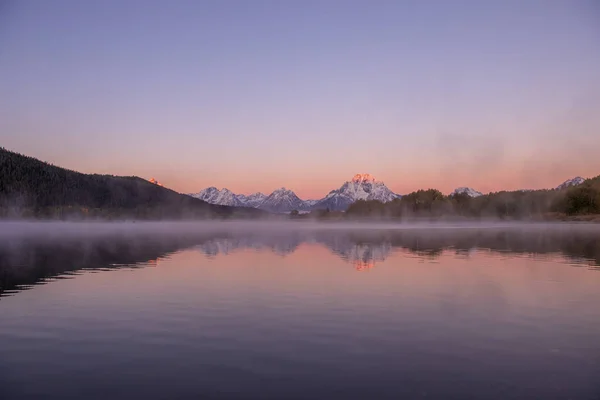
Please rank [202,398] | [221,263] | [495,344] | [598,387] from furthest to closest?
[221,263] < [495,344] < [598,387] < [202,398]

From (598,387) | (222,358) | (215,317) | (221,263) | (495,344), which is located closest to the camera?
(598,387)

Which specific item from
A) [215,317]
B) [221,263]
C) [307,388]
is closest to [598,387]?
[307,388]

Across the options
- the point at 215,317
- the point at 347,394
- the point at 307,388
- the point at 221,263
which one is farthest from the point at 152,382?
the point at 221,263

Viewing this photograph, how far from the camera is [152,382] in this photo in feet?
50.9

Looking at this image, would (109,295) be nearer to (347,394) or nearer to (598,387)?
(347,394)

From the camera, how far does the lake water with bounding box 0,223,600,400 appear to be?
15297 millimetres

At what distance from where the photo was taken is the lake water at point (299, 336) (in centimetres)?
1530

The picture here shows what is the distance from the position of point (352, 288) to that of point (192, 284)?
38.8 ft

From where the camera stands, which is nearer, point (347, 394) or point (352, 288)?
point (347, 394)

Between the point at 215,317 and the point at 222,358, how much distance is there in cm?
725

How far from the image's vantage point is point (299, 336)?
69.5 ft

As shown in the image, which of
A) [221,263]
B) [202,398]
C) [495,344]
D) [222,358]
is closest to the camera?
[202,398]

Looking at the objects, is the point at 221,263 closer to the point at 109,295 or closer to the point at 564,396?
the point at 109,295

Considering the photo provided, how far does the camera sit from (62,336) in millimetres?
21109
